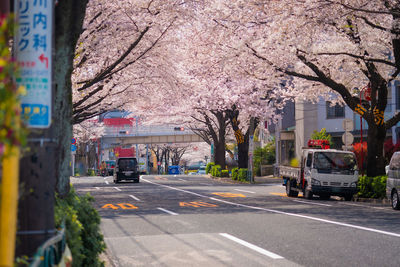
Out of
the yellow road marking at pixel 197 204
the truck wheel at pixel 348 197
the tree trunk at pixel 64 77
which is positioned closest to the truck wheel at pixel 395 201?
the truck wheel at pixel 348 197

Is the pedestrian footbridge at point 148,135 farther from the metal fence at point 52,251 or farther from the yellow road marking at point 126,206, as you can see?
the metal fence at point 52,251

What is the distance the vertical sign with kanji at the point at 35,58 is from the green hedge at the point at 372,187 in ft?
57.6

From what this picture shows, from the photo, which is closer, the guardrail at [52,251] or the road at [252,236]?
the guardrail at [52,251]

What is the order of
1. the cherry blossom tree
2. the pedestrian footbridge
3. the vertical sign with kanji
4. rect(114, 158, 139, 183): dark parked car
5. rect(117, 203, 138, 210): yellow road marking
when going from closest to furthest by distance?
the vertical sign with kanji < the cherry blossom tree < rect(117, 203, 138, 210): yellow road marking < rect(114, 158, 139, 183): dark parked car < the pedestrian footbridge

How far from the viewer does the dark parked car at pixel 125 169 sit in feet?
125

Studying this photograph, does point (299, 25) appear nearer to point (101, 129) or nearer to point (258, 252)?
point (258, 252)

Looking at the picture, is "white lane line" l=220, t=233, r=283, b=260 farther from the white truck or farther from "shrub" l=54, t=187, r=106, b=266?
the white truck

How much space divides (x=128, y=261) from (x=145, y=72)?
790 inches

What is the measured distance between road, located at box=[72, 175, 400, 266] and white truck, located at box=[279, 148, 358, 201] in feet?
13.4

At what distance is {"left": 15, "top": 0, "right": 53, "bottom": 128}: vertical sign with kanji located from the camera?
3598mm

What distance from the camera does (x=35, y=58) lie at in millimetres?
3621

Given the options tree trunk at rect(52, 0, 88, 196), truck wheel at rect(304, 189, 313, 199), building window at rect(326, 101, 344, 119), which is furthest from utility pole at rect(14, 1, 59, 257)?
building window at rect(326, 101, 344, 119)

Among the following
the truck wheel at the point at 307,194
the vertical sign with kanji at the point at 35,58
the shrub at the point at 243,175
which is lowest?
the truck wheel at the point at 307,194

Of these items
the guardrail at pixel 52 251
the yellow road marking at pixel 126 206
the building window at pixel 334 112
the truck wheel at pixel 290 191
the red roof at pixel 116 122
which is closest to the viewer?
the guardrail at pixel 52 251
